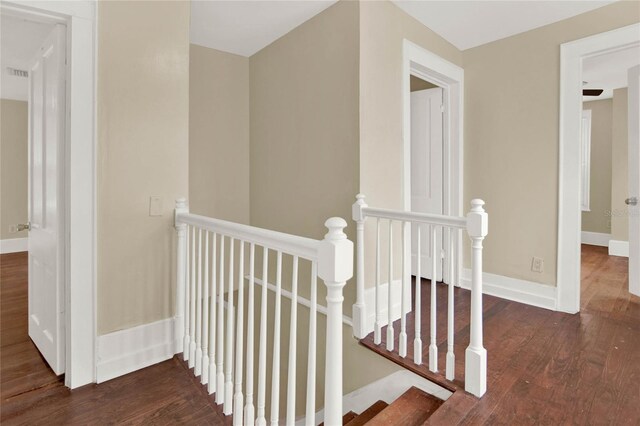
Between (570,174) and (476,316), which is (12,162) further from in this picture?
(570,174)

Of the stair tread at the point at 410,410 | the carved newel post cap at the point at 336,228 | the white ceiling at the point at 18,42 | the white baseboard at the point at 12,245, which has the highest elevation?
the white ceiling at the point at 18,42

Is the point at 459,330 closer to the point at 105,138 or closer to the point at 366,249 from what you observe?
the point at 366,249

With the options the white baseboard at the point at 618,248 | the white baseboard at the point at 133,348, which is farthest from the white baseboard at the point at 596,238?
the white baseboard at the point at 133,348

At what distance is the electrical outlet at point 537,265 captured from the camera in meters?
2.96

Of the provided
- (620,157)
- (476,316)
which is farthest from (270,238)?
(620,157)

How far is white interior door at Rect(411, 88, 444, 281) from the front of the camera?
343cm

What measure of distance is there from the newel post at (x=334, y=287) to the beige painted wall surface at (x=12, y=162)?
628cm

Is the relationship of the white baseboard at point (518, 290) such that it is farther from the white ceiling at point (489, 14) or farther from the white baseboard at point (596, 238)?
the white baseboard at point (596, 238)

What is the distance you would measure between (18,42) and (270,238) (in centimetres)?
349

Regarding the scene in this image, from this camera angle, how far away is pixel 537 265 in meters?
2.98

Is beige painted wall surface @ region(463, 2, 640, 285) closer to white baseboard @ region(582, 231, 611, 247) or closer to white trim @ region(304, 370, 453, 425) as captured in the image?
Result: white trim @ region(304, 370, 453, 425)

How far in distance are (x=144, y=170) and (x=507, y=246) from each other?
3103mm

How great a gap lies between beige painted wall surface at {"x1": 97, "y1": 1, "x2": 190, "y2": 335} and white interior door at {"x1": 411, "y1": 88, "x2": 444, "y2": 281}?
2.32 m

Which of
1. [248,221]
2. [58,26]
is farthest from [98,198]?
[248,221]
